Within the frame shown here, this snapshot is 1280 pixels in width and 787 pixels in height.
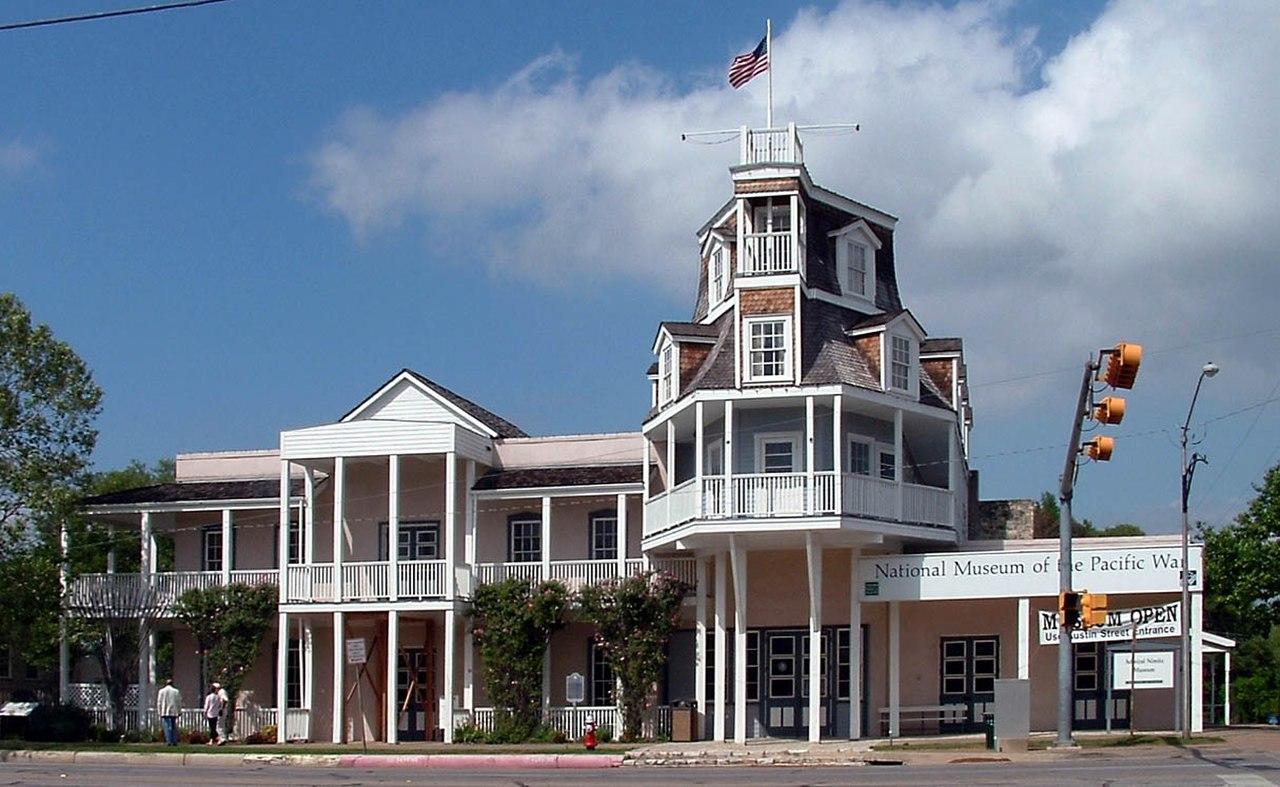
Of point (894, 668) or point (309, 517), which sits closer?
point (894, 668)

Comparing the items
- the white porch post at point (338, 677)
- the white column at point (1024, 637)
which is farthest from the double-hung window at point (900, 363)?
the white porch post at point (338, 677)

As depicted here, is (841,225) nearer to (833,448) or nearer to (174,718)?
(833,448)

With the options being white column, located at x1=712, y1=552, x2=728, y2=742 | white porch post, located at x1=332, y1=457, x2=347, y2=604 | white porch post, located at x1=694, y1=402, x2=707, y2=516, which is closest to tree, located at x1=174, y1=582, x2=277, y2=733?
white porch post, located at x1=332, y1=457, x2=347, y2=604

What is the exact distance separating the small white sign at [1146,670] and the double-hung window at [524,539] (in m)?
15.6

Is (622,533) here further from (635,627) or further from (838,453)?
(838,453)

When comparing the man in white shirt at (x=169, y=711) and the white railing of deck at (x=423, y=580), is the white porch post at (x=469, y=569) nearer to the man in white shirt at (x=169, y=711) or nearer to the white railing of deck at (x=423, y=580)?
the white railing of deck at (x=423, y=580)

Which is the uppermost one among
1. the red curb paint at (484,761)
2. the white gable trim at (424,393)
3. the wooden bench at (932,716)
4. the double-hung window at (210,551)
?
the white gable trim at (424,393)

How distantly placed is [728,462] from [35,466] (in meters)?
18.5

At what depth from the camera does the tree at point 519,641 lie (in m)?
41.6

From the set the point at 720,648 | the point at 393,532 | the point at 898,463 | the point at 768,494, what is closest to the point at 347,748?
the point at 393,532

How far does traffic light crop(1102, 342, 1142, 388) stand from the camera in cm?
2477

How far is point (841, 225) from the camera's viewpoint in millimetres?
42688

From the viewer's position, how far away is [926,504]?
132 feet

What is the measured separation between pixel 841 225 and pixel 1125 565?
1108cm
